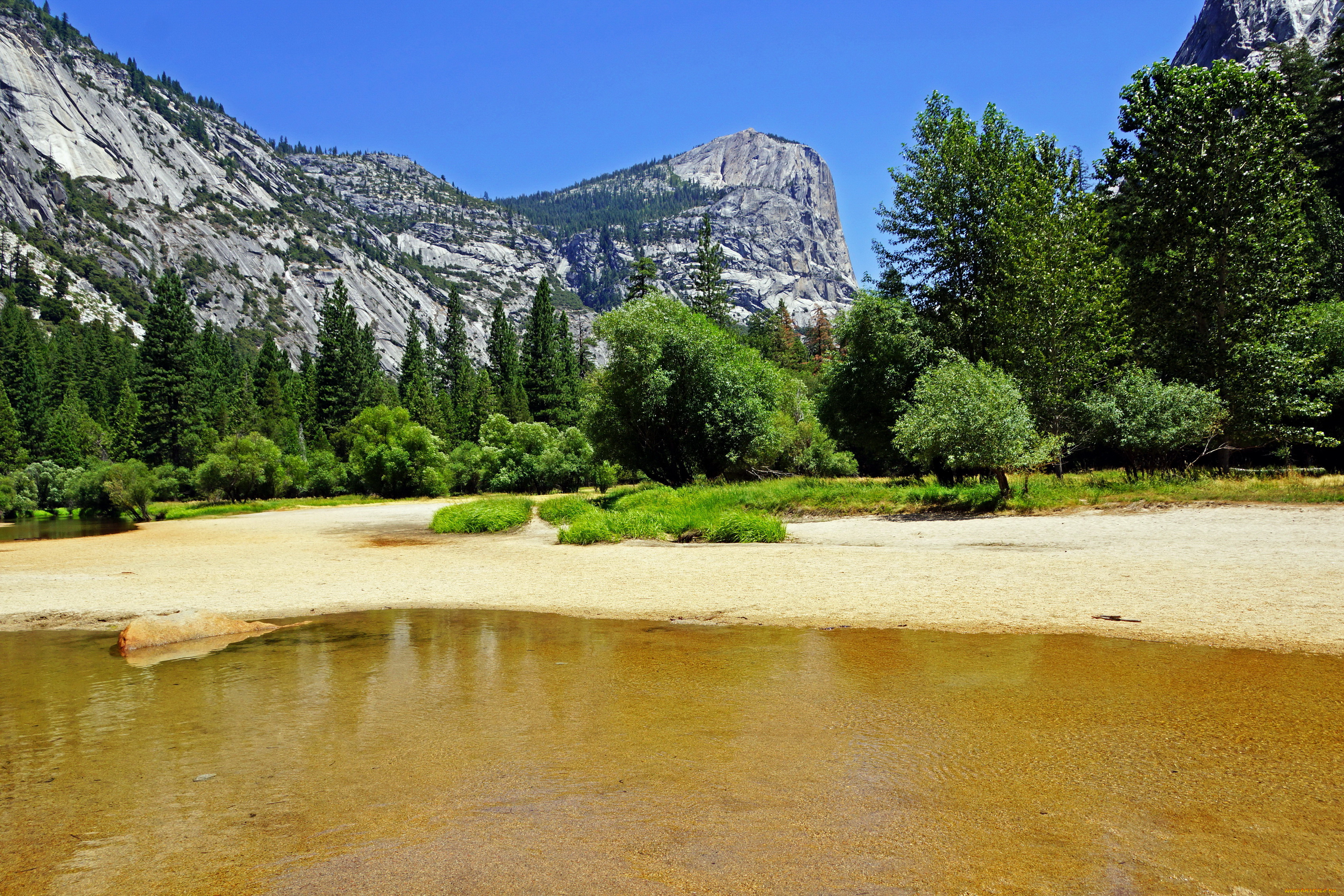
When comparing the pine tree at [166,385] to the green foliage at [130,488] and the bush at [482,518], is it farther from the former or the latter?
the bush at [482,518]

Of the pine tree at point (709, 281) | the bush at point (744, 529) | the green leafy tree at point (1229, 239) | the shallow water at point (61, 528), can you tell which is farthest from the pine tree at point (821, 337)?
the shallow water at point (61, 528)

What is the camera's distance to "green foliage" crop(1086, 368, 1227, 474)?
2339 centimetres

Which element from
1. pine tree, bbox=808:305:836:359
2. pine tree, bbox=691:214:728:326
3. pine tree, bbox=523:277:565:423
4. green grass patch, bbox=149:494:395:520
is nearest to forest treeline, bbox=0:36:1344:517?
green grass patch, bbox=149:494:395:520

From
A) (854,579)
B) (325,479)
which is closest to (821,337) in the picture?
(325,479)

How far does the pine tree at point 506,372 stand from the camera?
277ft

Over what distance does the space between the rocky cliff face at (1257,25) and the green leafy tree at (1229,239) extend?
133701mm

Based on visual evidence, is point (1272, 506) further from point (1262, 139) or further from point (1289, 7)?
point (1289, 7)

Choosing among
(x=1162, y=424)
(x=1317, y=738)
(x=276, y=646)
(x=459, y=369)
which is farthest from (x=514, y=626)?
(x=459, y=369)

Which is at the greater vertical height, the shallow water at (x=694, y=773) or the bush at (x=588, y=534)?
the bush at (x=588, y=534)

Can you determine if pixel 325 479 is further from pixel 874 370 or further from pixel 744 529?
pixel 744 529

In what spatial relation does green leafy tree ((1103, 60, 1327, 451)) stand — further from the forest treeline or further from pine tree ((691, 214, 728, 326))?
pine tree ((691, 214, 728, 326))

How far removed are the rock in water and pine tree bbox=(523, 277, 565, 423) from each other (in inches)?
2928

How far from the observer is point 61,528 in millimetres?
40188

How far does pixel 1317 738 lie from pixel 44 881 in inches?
351
